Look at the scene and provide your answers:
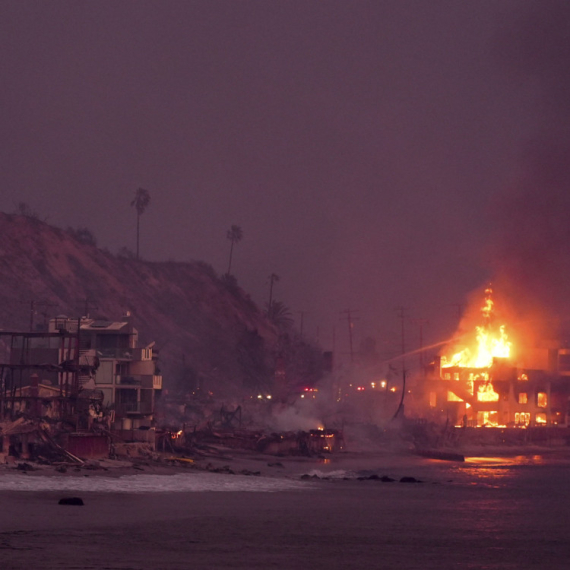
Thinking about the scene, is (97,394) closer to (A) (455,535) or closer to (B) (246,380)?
(A) (455,535)

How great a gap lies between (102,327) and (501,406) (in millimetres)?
75775

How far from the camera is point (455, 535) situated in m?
45.1

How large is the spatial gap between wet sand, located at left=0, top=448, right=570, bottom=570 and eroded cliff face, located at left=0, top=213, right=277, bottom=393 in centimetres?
9052

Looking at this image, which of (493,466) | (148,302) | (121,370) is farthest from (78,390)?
(148,302)

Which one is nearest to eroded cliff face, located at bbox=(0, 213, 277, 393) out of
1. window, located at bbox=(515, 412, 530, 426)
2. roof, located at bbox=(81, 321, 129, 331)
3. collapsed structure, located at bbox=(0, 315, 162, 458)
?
collapsed structure, located at bbox=(0, 315, 162, 458)

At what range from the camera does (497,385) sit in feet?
505

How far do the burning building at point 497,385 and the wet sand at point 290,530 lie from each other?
3440 inches

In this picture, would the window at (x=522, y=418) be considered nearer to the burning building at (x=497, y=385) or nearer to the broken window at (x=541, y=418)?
the burning building at (x=497, y=385)

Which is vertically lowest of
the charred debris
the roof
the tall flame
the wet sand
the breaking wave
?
the wet sand

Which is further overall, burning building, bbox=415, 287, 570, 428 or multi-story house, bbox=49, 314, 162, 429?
burning building, bbox=415, 287, 570, 428

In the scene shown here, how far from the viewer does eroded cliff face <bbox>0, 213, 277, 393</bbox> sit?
15350cm

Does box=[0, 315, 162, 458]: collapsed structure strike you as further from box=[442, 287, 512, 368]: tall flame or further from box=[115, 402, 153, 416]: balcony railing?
box=[442, 287, 512, 368]: tall flame

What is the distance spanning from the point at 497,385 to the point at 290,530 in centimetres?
11434

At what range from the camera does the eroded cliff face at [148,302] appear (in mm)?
153500
